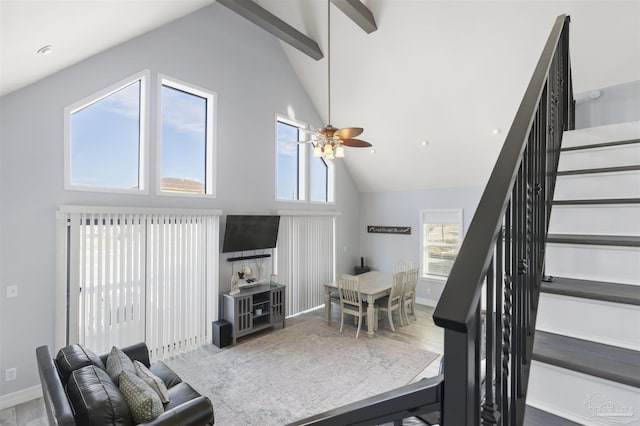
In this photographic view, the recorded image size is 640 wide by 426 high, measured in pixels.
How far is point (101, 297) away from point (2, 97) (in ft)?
7.63

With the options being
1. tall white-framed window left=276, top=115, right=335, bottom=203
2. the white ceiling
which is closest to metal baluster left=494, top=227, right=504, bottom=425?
the white ceiling

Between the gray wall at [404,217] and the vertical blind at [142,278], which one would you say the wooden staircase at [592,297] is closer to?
the vertical blind at [142,278]

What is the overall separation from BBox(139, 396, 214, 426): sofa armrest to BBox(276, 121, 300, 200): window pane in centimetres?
412

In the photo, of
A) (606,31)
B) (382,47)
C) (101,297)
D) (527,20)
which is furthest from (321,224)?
(606,31)

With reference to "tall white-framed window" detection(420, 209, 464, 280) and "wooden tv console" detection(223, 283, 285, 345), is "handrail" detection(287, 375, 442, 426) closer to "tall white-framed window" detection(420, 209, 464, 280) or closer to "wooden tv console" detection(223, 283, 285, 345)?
"wooden tv console" detection(223, 283, 285, 345)

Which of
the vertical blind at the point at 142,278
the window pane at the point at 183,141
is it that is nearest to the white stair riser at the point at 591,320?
the vertical blind at the point at 142,278

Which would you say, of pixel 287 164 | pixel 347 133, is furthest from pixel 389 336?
pixel 287 164

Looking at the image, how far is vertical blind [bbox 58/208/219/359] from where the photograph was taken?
349 centimetres

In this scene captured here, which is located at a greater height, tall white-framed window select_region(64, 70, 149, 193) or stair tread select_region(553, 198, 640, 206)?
tall white-framed window select_region(64, 70, 149, 193)

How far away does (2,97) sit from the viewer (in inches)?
121

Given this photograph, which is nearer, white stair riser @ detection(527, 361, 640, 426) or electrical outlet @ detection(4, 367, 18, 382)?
white stair riser @ detection(527, 361, 640, 426)

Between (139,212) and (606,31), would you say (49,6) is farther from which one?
(606,31)

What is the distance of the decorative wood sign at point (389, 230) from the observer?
704 centimetres

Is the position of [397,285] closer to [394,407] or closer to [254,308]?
[254,308]
